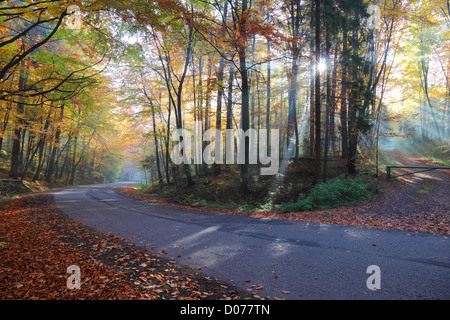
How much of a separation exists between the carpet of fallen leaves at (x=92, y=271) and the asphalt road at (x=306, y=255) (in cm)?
39

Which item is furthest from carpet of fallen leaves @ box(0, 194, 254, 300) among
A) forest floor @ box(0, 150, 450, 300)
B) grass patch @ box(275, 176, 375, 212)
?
grass patch @ box(275, 176, 375, 212)

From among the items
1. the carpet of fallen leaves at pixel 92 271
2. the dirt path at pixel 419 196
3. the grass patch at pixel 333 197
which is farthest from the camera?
the grass patch at pixel 333 197

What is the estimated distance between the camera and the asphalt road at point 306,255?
335 centimetres

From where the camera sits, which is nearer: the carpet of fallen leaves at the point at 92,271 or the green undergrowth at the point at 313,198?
the carpet of fallen leaves at the point at 92,271

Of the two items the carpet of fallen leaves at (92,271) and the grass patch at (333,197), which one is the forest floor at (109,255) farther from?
the grass patch at (333,197)

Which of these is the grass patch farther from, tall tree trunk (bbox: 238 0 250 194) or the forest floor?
tall tree trunk (bbox: 238 0 250 194)

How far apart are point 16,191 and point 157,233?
15276 millimetres

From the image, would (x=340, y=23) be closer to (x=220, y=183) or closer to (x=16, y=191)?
(x=220, y=183)

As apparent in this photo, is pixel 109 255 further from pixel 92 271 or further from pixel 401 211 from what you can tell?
pixel 401 211

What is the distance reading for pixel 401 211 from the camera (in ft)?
27.3

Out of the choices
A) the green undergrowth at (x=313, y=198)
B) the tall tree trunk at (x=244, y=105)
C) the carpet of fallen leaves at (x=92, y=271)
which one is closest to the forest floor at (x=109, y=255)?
the carpet of fallen leaves at (x=92, y=271)

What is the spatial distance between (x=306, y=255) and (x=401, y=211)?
20.1ft
